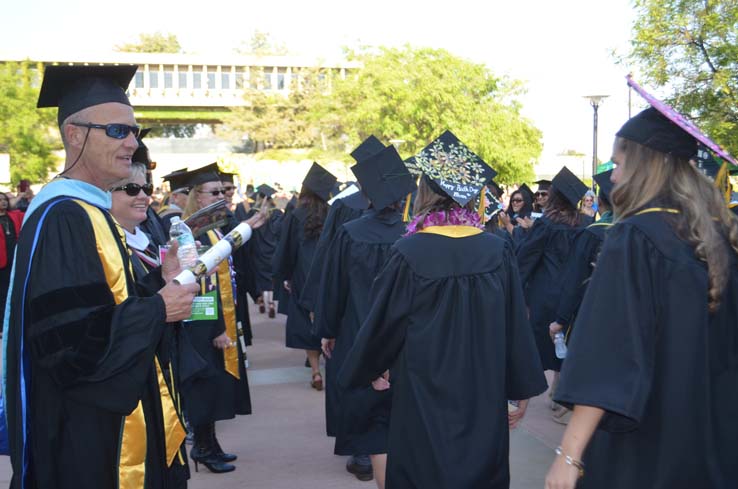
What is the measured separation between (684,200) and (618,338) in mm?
483

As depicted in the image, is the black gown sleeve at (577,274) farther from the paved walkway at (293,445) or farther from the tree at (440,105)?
the tree at (440,105)

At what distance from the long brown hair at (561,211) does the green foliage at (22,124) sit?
41616mm

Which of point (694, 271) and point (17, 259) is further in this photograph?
point (17, 259)

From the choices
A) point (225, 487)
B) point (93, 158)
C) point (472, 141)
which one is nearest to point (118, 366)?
point (93, 158)

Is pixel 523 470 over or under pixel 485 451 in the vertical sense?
under

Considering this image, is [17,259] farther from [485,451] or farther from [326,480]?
[326,480]

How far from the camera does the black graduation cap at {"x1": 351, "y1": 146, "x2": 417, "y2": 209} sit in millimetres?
5199

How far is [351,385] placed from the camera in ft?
12.0

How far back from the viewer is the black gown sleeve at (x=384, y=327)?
3533mm

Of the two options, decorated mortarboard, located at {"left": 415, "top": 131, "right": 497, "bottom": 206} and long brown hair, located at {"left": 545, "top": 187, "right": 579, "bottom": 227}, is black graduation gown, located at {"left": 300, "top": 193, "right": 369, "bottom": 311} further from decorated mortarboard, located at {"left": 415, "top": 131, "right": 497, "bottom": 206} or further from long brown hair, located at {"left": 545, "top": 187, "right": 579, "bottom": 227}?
decorated mortarboard, located at {"left": 415, "top": 131, "right": 497, "bottom": 206}

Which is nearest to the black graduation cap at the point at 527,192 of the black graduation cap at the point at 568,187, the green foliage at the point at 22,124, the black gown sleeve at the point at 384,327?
the black graduation cap at the point at 568,187

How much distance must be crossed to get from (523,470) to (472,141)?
1289 inches

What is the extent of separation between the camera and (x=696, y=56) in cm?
1579

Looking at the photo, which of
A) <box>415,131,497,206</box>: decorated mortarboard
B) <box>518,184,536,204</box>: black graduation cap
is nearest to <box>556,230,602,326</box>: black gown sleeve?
<box>415,131,497,206</box>: decorated mortarboard
